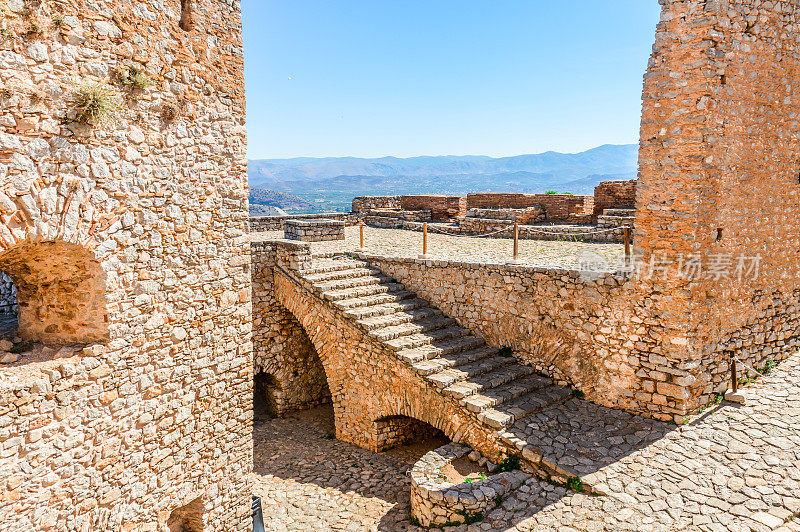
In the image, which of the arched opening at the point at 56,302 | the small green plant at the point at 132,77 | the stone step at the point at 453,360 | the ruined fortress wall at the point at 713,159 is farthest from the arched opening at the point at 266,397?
the ruined fortress wall at the point at 713,159

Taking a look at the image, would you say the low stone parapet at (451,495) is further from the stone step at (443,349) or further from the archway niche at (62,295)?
the archway niche at (62,295)

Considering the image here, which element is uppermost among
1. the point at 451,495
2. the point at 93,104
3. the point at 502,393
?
the point at 93,104

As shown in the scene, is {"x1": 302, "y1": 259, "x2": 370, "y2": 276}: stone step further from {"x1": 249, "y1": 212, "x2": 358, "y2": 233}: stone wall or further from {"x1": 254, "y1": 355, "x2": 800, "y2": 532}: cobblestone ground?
{"x1": 249, "y1": 212, "x2": 358, "y2": 233}: stone wall

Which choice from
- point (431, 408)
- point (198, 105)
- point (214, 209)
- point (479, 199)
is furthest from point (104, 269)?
point (479, 199)

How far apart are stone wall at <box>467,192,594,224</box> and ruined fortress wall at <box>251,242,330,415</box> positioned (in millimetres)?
9733

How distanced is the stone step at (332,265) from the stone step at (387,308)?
1394mm

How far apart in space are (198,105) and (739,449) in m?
8.63

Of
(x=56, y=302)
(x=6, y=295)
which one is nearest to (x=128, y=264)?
(x=56, y=302)

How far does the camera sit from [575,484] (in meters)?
6.93

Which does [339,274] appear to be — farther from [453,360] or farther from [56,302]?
[56,302]

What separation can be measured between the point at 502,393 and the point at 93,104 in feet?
23.8

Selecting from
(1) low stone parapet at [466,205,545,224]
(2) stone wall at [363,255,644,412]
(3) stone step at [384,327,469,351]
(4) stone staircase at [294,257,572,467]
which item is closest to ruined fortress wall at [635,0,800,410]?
(2) stone wall at [363,255,644,412]

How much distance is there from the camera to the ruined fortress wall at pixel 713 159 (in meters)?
7.52

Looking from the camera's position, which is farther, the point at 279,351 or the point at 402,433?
the point at 279,351
